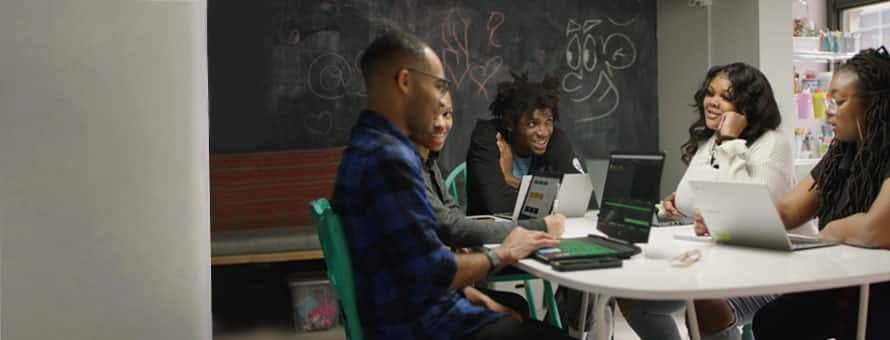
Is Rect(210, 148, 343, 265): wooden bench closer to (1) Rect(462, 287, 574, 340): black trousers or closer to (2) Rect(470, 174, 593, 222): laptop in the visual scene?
(2) Rect(470, 174, 593, 222): laptop

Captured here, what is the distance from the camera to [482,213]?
3.07m

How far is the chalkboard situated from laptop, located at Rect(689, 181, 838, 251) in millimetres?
2555

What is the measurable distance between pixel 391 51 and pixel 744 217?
967 millimetres

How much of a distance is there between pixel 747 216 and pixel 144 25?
175 centimetres

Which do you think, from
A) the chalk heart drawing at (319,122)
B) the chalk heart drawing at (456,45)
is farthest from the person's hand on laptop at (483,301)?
the chalk heart drawing at (456,45)

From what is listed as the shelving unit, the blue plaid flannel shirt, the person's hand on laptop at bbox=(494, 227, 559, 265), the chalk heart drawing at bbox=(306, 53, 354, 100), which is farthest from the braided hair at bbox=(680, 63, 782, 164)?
the shelving unit

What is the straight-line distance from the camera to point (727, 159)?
8.55 feet

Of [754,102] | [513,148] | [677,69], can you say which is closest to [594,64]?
[677,69]

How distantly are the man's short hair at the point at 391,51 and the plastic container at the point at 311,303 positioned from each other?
2256mm

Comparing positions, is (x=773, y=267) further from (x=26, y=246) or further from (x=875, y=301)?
(x=26, y=246)

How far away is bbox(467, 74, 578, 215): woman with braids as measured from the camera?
10.1 ft

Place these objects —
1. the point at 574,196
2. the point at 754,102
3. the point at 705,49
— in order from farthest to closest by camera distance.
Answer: the point at 705,49 → the point at 754,102 → the point at 574,196

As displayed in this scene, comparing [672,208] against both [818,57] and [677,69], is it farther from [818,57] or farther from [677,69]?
[818,57]

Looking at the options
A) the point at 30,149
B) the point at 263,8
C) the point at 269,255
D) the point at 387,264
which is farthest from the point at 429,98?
the point at 263,8
